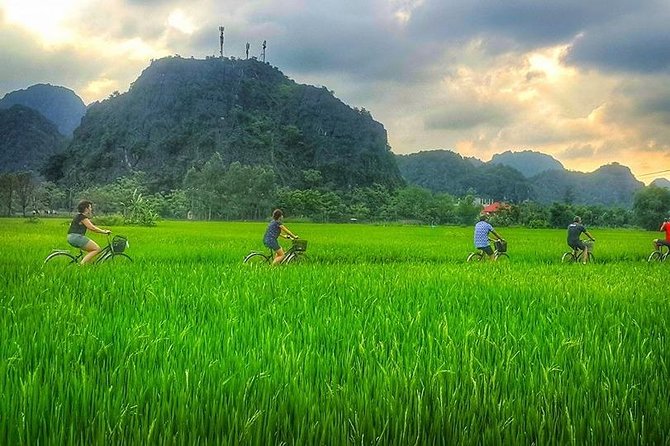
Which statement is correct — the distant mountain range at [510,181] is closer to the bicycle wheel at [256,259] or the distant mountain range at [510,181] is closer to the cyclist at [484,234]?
the cyclist at [484,234]

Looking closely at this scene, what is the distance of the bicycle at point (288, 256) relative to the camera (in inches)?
435

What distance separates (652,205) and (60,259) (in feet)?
150

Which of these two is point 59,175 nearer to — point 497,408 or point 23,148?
point 23,148

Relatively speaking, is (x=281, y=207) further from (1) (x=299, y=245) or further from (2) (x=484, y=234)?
(1) (x=299, y=245)

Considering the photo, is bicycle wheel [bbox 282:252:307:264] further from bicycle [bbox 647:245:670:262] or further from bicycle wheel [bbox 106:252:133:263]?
bicycle [bbox 647:245:670:262]

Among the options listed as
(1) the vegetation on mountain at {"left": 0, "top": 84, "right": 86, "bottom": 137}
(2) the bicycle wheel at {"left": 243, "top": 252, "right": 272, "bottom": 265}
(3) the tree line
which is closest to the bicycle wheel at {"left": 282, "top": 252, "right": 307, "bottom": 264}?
(2) the bicycle wheel at {"left": 243, "top": 252, "right": 272, "bottom": 265}

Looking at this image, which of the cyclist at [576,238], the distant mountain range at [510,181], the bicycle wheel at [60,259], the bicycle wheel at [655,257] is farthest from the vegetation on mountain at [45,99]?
the distant mountain range at [510,181]

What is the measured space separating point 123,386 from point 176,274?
19.9 feet

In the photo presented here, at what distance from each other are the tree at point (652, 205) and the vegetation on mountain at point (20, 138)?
5697 cm

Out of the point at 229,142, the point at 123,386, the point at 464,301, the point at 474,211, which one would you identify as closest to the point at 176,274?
the point at 464,301

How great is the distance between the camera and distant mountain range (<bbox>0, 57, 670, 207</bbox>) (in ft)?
321

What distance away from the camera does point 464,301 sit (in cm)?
622

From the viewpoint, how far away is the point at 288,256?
11.1 meters

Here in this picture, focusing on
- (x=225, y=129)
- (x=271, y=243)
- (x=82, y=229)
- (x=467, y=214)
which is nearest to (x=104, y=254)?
(x=82, y=229)
